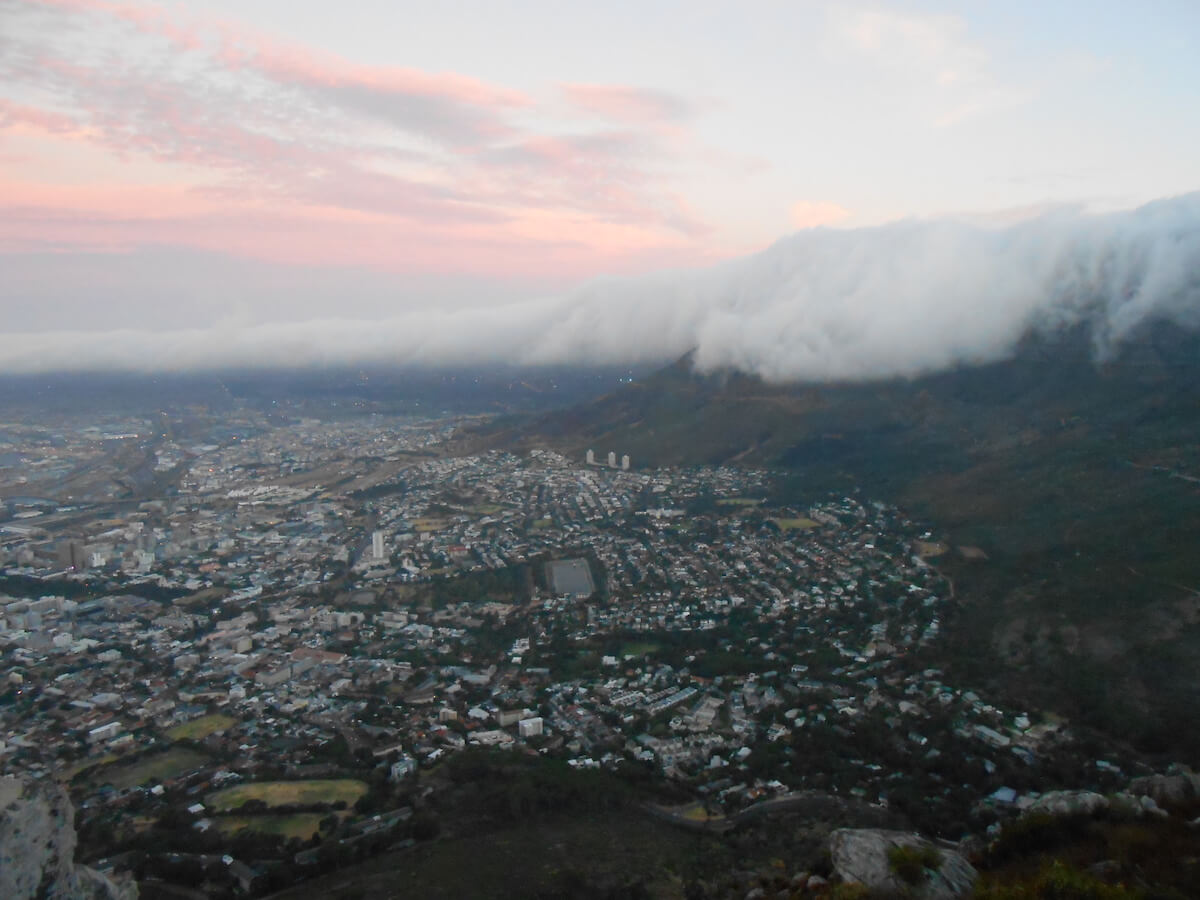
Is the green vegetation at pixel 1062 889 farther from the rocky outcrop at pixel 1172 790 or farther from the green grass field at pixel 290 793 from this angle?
the green grass field at pixel 290 793

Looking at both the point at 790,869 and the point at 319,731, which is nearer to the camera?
the point at 790,869

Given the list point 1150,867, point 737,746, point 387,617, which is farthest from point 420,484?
point 1150,867

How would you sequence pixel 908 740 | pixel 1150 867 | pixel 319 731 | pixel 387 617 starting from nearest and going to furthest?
1. pixel 1150 867
2. pixel 908 740
3. pixel 319 731
4. pixel 387 617

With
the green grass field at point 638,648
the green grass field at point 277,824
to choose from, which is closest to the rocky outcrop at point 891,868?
the green grass field at point 277,824

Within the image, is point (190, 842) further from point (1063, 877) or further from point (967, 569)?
point (967, 569)

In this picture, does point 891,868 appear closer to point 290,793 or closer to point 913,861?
point 913,861

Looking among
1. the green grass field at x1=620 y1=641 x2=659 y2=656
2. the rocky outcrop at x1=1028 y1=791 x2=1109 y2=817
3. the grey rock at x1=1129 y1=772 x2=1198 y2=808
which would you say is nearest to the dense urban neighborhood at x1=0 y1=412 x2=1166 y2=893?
the green grass field at x1=620 y1=641 x2=659 y2=656

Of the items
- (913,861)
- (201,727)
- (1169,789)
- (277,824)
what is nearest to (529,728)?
(277,824)

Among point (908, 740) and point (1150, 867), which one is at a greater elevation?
point (1150, 867)
